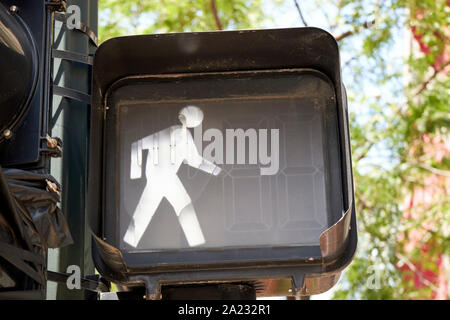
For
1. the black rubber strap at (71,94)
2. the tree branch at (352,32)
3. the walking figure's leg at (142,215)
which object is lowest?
the walking figure's leg at (142,215)

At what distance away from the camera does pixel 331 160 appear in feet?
8.23

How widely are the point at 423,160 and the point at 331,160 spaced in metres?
5.97

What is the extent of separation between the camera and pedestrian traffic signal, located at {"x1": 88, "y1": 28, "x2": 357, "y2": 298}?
2391mm

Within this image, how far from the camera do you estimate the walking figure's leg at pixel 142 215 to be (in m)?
2.50

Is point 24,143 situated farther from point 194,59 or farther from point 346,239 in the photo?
point 346,239

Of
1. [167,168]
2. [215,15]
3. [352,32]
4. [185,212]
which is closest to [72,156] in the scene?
[167,168]

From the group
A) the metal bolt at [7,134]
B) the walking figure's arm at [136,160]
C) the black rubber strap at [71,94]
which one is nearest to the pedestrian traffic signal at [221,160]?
the walking figure's arm at [136,160]

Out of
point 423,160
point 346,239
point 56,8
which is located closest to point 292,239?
point 346,239

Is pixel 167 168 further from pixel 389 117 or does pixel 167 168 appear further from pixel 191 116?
pixel 389 117

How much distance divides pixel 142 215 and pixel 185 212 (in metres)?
0.13

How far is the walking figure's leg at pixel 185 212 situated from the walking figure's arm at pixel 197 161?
74mm

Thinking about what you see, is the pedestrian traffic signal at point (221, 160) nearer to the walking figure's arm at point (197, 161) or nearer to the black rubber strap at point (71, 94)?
the walking figure's arm at point (197, 161)

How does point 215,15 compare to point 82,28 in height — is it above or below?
above

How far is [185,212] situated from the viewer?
2.49 meters
